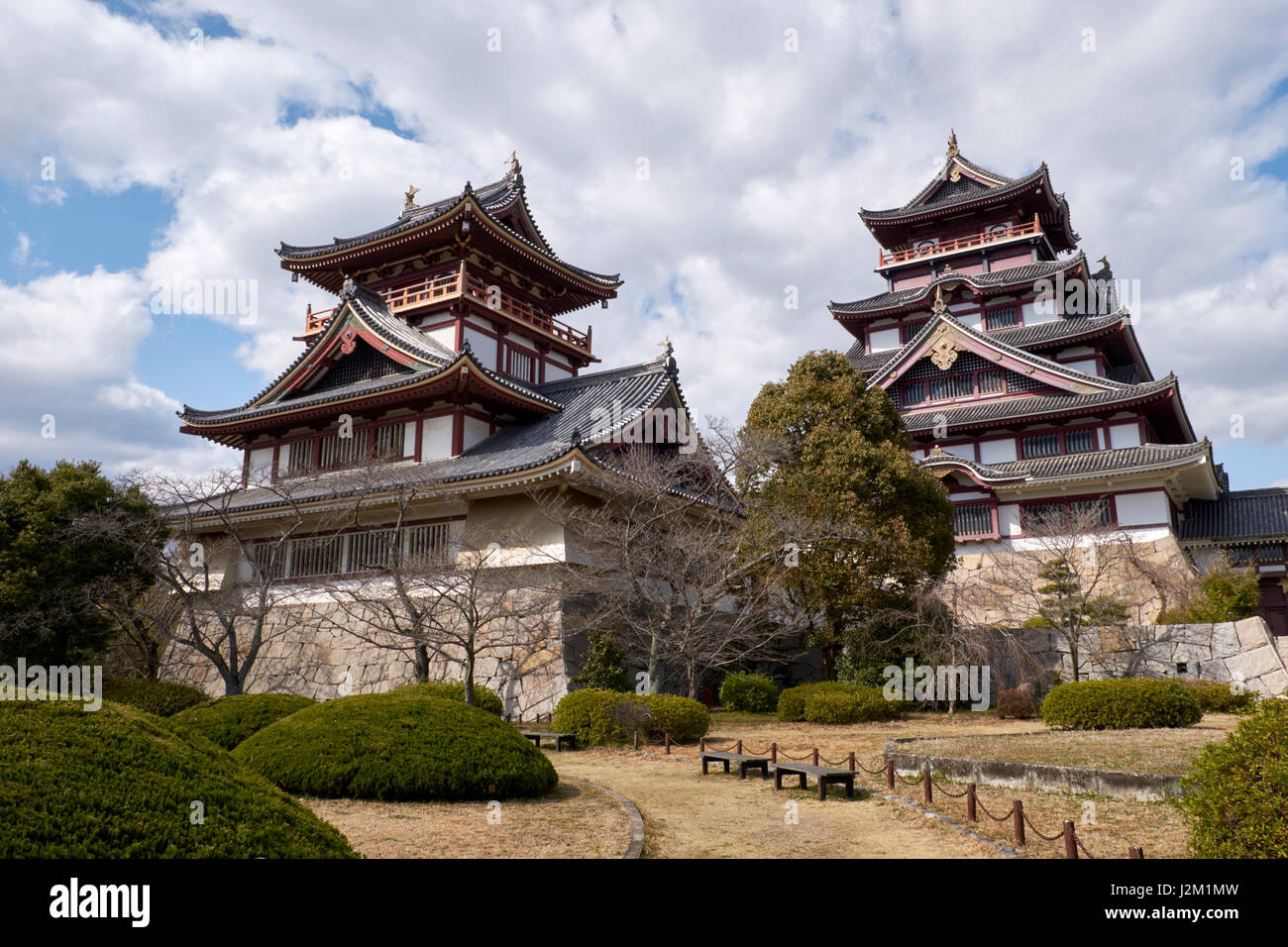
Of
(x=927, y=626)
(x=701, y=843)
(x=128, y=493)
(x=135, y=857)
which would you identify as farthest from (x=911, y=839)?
(x=128, y=493)

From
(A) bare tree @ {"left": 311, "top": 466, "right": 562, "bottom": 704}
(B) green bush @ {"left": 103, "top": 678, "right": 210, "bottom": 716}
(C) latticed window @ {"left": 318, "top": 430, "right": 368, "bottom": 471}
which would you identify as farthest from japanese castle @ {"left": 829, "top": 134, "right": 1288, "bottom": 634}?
(B) green bush @ {"left": 103, "top": 678, "right": 210, "bottom": 716}

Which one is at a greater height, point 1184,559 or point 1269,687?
point 1184,559

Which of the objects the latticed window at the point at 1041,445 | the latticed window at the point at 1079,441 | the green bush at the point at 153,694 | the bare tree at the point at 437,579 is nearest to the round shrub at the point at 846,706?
the bare tree at the point at 437,579

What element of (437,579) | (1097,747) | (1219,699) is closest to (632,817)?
(1097,747)

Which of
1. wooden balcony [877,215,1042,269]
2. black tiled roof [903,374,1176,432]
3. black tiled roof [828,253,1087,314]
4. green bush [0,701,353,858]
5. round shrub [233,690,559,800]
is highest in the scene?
wooden balcony [877,215,1042,269]

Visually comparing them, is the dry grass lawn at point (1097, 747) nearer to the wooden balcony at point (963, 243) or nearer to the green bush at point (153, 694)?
the green bush at point (153, 694)

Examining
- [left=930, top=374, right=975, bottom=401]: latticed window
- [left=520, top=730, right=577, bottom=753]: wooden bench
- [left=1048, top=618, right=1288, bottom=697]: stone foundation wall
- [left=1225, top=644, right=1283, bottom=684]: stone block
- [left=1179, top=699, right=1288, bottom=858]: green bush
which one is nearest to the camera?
[left=1179, top=699, right=1288, bottom=858]: green bush

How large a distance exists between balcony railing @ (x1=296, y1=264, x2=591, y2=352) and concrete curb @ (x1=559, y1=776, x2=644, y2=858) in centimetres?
1910

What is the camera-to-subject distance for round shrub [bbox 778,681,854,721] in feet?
60.8

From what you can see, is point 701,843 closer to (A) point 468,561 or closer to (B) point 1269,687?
(A) point 468,561

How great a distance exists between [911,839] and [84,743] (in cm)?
706

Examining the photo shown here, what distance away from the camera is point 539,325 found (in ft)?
98.5

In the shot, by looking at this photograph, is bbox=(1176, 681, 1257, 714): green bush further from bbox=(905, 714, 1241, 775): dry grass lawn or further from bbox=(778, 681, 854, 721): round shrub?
bbox=(778, 681, 854, 721): round shrub

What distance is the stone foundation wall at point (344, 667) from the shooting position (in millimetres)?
19953
